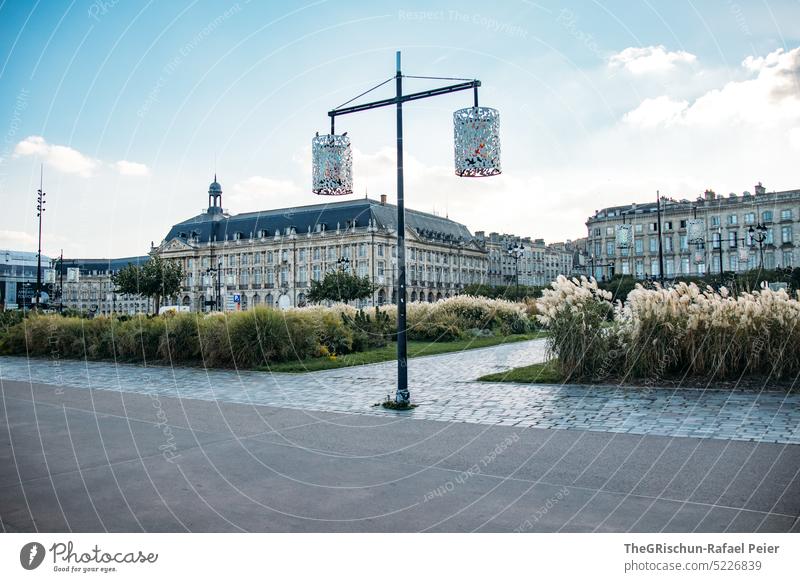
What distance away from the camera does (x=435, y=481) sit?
434cm

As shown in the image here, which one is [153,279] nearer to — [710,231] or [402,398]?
[402,398]

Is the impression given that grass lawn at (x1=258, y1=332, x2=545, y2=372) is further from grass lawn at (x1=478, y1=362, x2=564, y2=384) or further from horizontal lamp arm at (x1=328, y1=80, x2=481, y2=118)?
horizontal lamp arm at (x1=328, y1=80, x2=481, y2=118)

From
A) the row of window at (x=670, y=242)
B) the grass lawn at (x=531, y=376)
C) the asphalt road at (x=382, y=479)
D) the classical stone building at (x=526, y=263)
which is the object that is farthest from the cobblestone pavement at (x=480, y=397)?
the row of window at (x=670, y=242)

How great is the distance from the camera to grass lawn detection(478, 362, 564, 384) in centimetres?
983

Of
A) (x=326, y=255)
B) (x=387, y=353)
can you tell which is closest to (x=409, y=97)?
(x=387, y=353)

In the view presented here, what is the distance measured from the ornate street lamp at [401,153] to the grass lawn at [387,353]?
17.2ft

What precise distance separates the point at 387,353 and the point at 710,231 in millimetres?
62596

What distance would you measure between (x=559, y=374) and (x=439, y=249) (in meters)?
65.7

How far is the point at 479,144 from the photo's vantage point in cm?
673

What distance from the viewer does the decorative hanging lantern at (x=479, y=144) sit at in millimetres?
6719

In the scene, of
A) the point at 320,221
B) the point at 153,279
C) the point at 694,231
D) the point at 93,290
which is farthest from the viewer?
the point at 93,290

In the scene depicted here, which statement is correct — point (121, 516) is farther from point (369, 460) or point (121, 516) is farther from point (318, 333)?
point (318, 333)

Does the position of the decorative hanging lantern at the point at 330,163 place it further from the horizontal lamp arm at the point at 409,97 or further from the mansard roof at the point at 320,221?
the mansard roof at the point at 320,221

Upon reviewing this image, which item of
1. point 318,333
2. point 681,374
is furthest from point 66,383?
point 681,374
